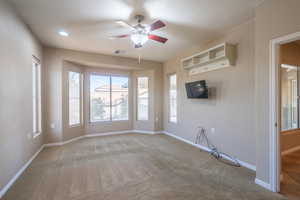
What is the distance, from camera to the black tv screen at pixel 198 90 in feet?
11.8

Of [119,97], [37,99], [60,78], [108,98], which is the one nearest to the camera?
[37,99]

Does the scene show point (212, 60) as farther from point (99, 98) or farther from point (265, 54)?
point (99, 98)

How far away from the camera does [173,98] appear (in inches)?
209

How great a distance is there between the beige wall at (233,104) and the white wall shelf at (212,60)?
119 mm

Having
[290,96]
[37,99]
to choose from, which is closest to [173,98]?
[290,96]

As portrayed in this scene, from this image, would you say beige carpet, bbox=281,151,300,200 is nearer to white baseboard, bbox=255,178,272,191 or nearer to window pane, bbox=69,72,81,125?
white baseboard, bbox=255,178,272,191

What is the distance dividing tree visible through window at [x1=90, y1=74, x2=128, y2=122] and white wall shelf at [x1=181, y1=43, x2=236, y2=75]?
2633mm

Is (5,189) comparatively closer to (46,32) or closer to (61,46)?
(46,32)

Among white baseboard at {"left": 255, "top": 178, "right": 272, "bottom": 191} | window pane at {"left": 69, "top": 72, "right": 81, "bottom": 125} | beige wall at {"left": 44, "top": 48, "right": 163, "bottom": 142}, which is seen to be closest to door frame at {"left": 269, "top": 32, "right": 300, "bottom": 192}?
white baseboard at {"left": 255, "top": 178, "right": 272, "bottom": 191}

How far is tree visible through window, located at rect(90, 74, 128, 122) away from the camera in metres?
5.29

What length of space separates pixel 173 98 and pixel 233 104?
2.39 m

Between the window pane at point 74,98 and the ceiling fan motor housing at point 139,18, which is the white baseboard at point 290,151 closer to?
the ceiling fan motor housing at point 139,18

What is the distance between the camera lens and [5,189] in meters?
2.08

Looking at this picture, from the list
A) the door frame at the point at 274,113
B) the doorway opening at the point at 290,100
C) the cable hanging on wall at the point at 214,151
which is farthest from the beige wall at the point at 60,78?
the doorway opening at the point at 290,100
